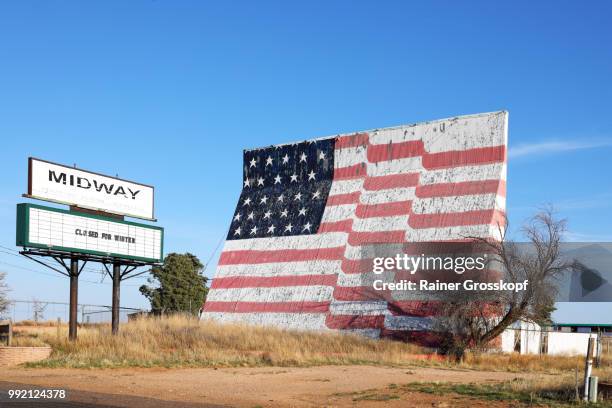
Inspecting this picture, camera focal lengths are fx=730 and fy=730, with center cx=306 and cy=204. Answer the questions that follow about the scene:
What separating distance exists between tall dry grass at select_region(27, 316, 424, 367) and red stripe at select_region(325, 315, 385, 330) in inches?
77.6

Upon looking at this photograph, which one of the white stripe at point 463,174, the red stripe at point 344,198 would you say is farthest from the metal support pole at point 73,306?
the white stripe at point 463,174

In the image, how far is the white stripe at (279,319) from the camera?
139ft

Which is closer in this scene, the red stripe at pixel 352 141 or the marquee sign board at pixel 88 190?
the marquee sign board at pixel 88 190

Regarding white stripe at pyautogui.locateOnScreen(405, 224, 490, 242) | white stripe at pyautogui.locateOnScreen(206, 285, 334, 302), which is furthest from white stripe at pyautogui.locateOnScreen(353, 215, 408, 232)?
white stripe at pyautogui.locateOnScreen(206, 285, 334, 302)

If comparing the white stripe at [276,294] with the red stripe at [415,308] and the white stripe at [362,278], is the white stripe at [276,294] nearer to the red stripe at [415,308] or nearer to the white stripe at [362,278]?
the white stripe at [362,278]

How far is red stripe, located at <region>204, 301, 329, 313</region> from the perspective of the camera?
43.0 m

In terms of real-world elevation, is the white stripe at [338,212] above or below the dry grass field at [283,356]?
above

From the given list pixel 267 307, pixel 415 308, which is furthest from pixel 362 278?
pixel 267 307

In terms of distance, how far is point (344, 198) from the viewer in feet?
150

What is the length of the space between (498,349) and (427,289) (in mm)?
5226

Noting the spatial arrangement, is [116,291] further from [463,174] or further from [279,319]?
[463,174]

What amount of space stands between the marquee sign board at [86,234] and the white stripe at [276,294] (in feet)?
33.6

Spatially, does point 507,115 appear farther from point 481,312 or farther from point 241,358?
point 241,358

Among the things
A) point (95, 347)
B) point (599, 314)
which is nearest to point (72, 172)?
point (95, 347)
